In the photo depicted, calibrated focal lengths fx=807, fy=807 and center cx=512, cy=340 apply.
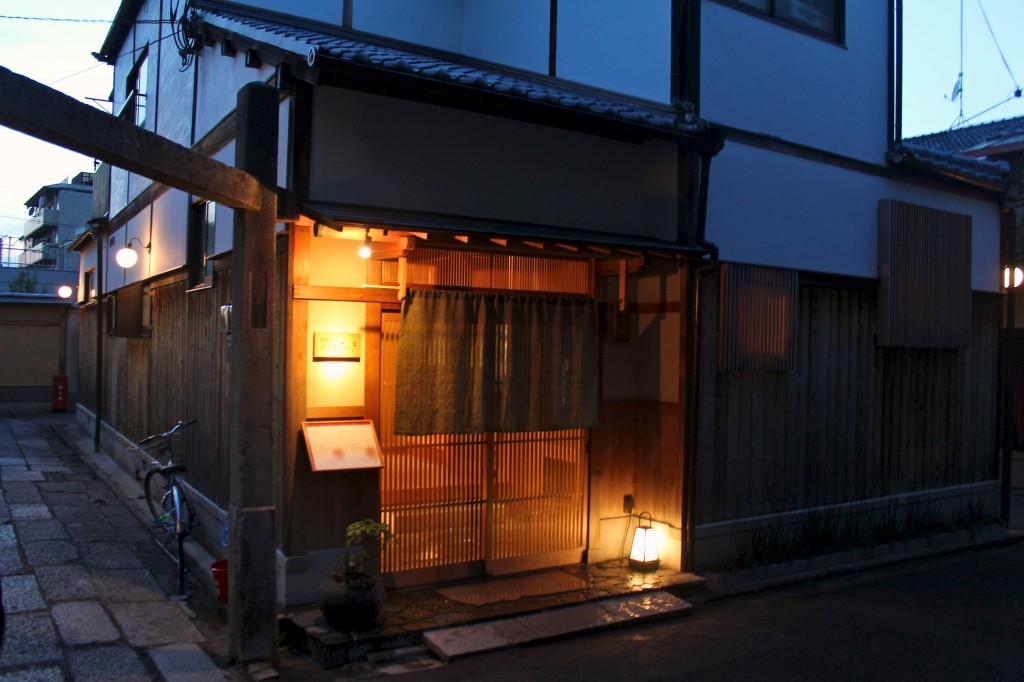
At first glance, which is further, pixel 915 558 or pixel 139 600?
pixel 915 558

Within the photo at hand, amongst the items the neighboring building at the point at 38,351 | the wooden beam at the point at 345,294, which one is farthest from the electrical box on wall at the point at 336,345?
the neighboring building at the point at 38,351

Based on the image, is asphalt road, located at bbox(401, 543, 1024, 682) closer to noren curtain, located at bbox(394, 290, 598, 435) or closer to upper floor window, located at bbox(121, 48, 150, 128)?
noren curtain, located at bbox(394, 290, 598, 435)

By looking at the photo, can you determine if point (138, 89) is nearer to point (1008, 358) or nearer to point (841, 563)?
point (841, 563)

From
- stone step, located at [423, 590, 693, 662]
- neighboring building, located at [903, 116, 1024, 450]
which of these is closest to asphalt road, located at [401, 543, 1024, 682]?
stone step, located at [423, 590, 693, 662]

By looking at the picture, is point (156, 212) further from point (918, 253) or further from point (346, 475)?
point (918, 253)

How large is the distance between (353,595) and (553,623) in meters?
2.02

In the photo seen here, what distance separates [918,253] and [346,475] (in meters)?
8.96

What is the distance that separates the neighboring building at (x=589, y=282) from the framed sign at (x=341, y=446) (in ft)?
0.52

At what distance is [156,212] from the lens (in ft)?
45.1

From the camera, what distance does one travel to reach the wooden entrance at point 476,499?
855 centimetres

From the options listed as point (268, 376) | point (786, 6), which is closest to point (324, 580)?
point (268, 376)

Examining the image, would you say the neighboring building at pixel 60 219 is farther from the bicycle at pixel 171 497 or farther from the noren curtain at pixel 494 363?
the noren curtain at pixel 494 363

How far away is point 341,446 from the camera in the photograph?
308 inches

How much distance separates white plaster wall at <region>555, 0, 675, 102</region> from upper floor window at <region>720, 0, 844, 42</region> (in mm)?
1334
